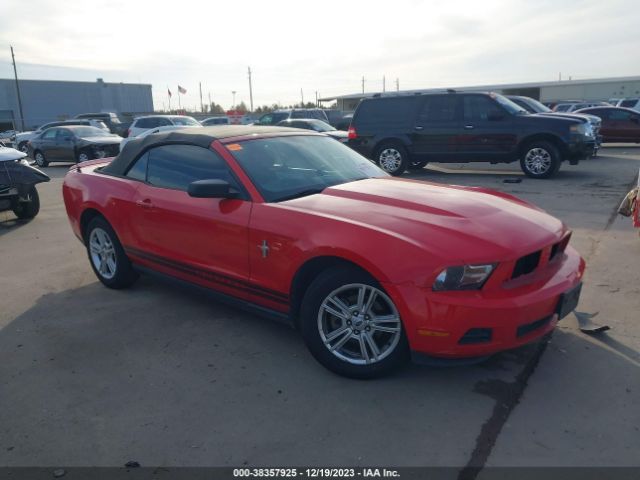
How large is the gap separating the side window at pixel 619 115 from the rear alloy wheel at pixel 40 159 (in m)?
20.0

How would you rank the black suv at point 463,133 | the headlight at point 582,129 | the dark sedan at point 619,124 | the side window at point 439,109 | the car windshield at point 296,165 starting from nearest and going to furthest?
the car windshield at point 296,165
the headlight at point 582,129
the black suv at point 463,133
the side window at point 439,109
the dark sedan at point 619,124

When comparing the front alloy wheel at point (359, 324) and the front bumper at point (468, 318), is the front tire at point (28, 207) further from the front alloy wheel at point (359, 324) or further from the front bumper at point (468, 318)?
the front bumper at point (468, 318)

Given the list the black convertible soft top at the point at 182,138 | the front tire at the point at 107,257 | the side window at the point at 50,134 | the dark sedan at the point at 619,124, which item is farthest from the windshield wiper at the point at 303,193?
the side window at the point at 50,134

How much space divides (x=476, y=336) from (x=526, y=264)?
1.95 feet

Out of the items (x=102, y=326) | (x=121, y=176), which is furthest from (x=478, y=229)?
(x=121, y=176)

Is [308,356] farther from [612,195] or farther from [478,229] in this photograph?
[612,195]

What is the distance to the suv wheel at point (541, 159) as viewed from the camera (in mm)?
11203

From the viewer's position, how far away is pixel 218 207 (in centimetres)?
390

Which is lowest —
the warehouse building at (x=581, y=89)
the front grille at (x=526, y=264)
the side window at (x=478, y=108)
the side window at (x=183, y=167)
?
the front grille at (x=526, y=264)

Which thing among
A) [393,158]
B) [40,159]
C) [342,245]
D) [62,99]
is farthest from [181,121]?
[62,99]

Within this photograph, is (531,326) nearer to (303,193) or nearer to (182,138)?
(303,193)

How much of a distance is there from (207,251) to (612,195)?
26.4 feet

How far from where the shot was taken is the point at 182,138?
14.5 feet

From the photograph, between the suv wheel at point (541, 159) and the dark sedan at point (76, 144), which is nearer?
the suv wheel at point (541, 159)
